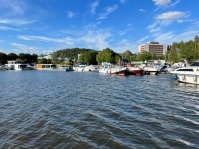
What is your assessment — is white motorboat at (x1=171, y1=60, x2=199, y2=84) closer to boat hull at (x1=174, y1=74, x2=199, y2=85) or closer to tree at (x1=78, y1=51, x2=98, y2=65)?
boat hull at (x1=174, y1=74, x2=199, y2=85)

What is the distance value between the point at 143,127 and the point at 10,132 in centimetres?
782

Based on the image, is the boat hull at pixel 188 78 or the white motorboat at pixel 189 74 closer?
the white motorboat at pixel 189 74

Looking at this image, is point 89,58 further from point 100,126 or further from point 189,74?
point 100,126

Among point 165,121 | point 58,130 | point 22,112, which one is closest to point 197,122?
point 165,121

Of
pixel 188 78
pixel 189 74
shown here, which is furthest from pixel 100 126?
pixel 188 78

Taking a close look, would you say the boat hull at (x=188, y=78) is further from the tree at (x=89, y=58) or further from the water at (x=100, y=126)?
the tree at (x=89, y=58)

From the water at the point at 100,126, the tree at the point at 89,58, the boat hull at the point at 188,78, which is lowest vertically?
the water at the point at 100,126

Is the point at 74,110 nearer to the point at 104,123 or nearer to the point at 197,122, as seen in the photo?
the point at 104,123

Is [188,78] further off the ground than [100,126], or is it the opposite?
[188,78]

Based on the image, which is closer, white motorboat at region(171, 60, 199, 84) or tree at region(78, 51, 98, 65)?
white motorboat at region(171, 60, 199, 84)

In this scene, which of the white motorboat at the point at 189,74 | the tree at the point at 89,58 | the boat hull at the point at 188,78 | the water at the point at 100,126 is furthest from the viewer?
the tree at the point at 89,58

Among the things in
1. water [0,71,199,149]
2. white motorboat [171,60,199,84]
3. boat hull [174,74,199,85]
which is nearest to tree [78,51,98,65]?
boat hull [174,74,199,85]

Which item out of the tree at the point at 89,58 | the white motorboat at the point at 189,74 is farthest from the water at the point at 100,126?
the tree at the point at 89,58

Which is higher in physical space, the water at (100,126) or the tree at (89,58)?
the tree at (89,58)
